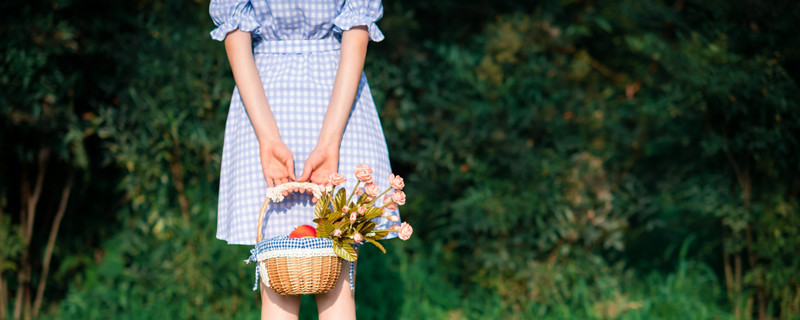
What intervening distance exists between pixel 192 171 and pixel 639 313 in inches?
92.8

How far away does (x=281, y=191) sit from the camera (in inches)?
73.3

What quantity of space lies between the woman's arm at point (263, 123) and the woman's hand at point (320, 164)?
4cm

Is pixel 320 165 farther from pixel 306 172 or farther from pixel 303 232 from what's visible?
pixel 303 232

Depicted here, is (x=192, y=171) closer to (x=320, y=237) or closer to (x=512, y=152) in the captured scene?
(x=512, y=152)

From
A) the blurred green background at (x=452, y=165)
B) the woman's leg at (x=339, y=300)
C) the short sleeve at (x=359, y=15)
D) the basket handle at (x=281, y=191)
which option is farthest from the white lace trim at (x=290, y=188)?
the blurred green background at (x=452, y=165)

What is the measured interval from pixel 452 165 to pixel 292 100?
6.29 feet

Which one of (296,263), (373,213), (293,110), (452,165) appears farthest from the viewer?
(452,165)

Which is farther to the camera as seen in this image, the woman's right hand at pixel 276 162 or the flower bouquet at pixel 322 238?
the woman's right hand at pixel 276 162

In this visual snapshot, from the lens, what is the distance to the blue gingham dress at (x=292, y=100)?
199 centimetres

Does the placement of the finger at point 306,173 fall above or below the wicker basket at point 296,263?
above

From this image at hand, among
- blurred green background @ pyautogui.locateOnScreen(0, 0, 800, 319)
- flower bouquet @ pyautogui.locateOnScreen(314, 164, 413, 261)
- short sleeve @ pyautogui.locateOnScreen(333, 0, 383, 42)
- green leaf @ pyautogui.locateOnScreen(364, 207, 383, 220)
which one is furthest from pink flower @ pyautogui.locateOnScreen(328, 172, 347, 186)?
blurred green background @ pyautogui.locateOnScreen(0, 0, 800, 319)

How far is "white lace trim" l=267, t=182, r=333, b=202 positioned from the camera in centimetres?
185

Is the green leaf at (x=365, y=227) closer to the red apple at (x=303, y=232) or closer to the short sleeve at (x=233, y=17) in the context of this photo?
the red apple at (x=303, y=232)

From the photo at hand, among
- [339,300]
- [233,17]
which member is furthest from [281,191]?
[233,17]
